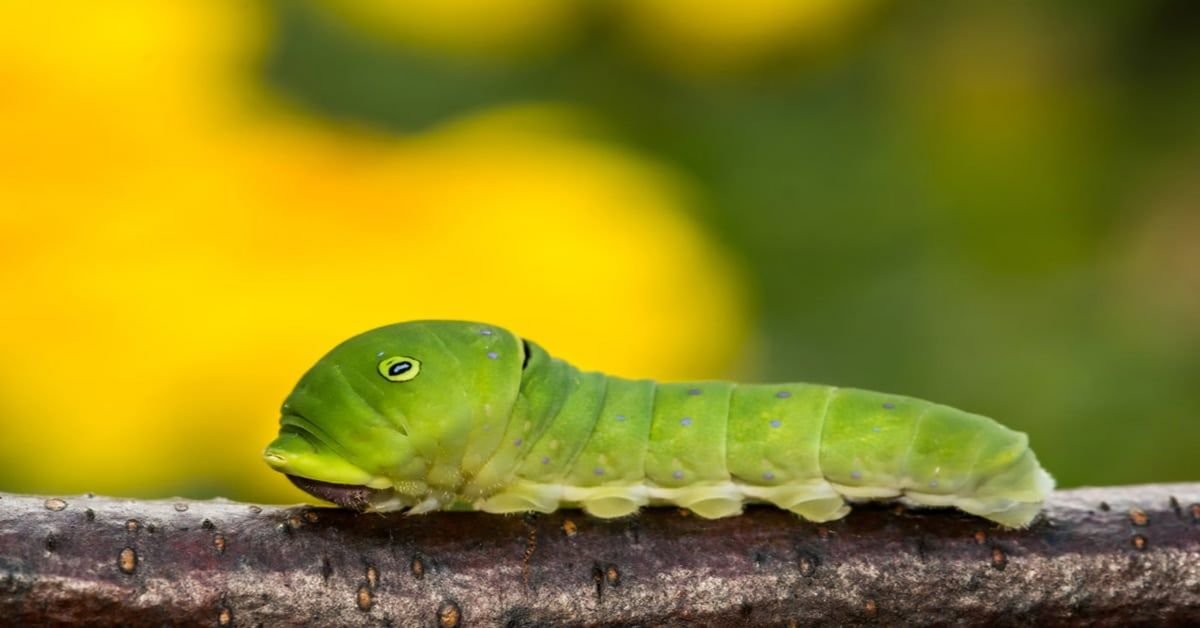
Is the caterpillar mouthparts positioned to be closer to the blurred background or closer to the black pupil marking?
the black pupil marking

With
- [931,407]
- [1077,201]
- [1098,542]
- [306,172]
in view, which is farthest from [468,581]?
[1077,201]

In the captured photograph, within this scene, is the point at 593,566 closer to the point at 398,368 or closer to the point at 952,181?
the point at 398,368

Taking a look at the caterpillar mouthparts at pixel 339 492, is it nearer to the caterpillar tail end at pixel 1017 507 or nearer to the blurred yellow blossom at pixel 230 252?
the blurred yellow blossom at pixel 230 252

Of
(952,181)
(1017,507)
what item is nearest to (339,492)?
(1017,507)

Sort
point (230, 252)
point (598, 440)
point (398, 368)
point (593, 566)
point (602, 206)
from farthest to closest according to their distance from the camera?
point (602, 206) → point (230, 252) → point (598, 440) → point (398, 368) → point (593, 566)

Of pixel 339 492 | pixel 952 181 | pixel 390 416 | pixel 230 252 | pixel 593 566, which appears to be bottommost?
pixel 593 566

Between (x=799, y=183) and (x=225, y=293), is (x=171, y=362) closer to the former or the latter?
(x=225, y=293)
